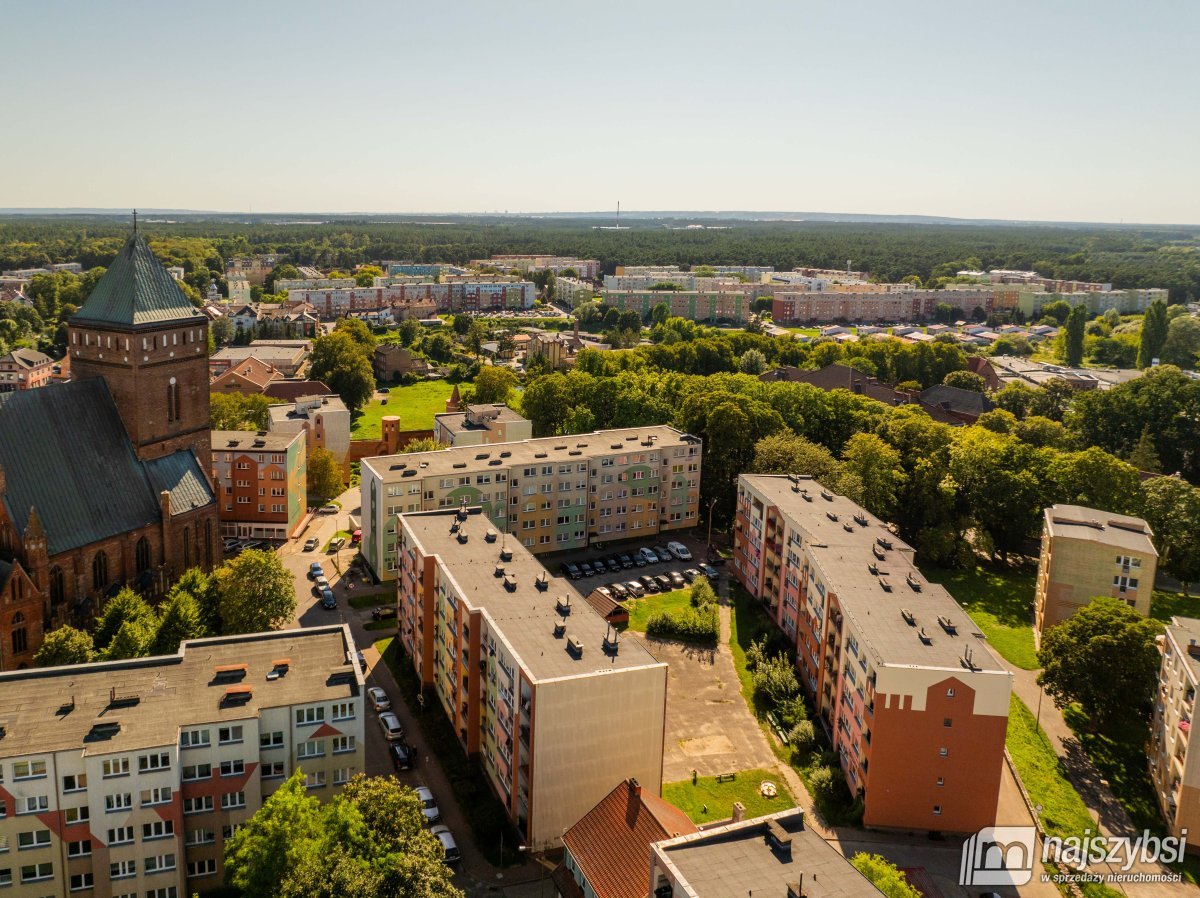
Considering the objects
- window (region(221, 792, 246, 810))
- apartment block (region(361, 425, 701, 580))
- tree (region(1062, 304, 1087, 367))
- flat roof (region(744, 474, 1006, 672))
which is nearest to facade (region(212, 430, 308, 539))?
apartment block (region(361, 425, 701, 580))

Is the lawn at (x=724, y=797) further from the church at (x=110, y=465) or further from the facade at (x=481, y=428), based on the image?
the facade at (x=481, y=428)

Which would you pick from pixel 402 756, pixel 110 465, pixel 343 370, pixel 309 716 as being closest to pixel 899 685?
pixel 402 756

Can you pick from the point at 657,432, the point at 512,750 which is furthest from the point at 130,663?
the point at 657,432

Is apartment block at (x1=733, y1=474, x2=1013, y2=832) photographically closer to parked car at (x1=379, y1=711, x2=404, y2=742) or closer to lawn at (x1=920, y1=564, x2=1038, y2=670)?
lawn at (x1=920, y1=564, x2=1038, y2=670)

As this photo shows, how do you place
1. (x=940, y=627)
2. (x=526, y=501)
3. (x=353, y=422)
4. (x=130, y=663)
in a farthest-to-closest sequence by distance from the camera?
(x=353, y=422) → (x=526, y=501) → (x=940, y=627) → (x=130, y=663)

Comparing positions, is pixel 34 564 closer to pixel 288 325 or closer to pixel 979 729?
pixel 979 729

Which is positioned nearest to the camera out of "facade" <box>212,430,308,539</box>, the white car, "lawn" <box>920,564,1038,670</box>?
"lawn" <box>920,564,1038,670</box>
